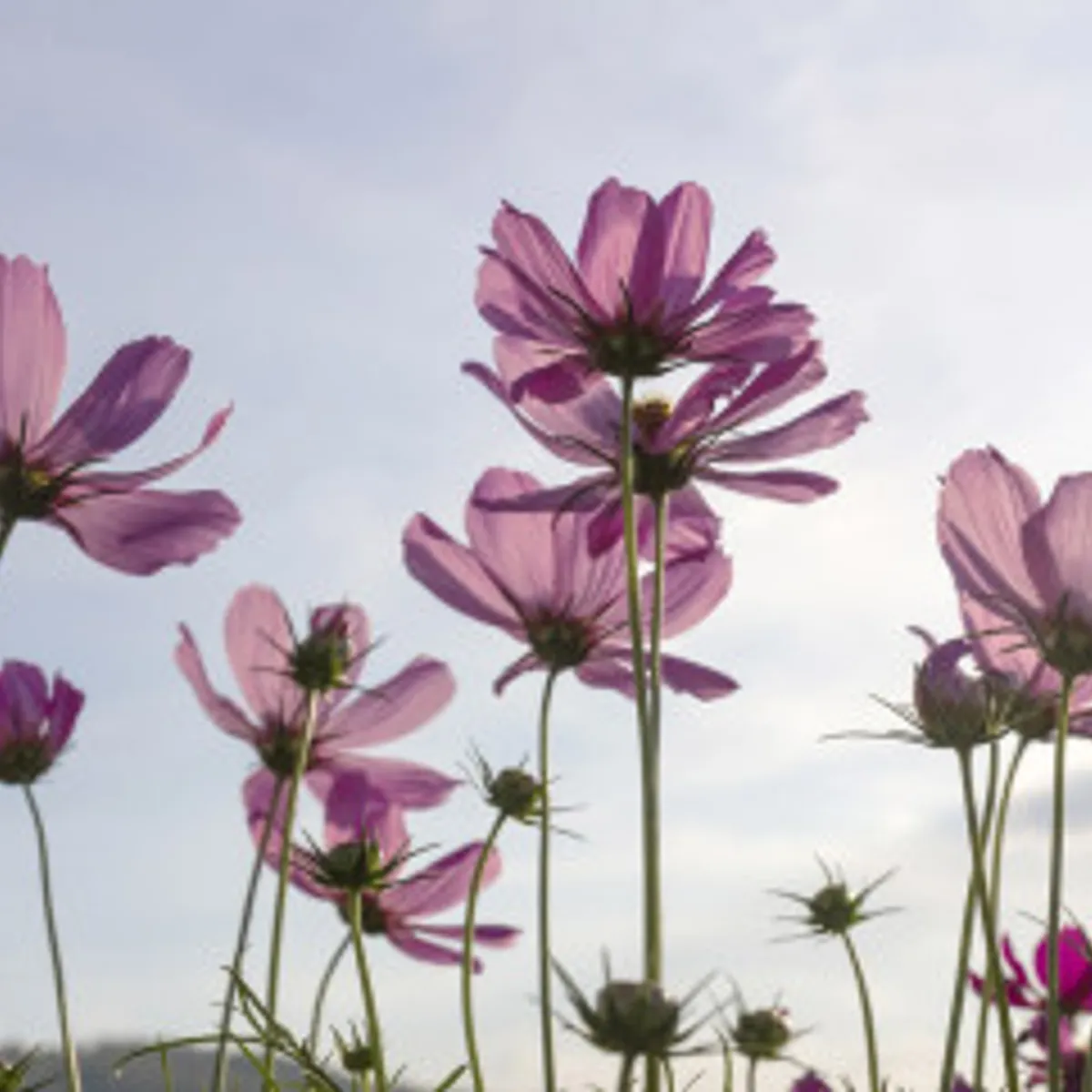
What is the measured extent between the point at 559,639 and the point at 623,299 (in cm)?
25

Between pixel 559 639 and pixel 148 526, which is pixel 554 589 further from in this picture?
pixel 148 526

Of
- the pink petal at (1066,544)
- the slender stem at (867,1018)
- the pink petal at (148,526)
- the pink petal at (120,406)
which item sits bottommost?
the slender stem at (867,1018)

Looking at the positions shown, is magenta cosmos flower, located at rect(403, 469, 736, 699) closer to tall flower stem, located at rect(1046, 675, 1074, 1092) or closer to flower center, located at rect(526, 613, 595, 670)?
flower center, located at rect(526, 613, 595, 670)

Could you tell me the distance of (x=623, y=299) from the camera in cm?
114

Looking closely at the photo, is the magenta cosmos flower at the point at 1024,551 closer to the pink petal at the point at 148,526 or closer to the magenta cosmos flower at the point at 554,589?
the magenta cosmos flower at the point at 554,589

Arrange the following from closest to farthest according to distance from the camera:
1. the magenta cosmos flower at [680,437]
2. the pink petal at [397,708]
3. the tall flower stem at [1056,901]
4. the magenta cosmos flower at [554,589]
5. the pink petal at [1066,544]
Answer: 1. the tall flower stem at [1056,901]
2. the pink petal at [1066,544]
3. the magenta cosmos flower at [680,437]
4. the magenta cosmos flower at [554,589]
5. the pink petal at [397,708]

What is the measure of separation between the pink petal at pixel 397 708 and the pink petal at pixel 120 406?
459mm

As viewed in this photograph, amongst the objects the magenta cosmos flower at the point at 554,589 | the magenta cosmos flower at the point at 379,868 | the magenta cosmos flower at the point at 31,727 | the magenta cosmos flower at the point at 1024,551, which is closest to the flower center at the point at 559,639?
the magenta cosmos flower at the point at 554,589

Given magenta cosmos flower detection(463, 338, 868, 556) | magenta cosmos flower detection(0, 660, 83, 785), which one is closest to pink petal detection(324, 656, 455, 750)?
magenta cosmos flower detection(0, 660, 83, 785)

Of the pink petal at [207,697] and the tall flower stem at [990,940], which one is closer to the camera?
the tall flower stem at [990,940]

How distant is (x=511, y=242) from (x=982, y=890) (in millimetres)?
433

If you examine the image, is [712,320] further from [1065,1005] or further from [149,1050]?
[1065,1005]

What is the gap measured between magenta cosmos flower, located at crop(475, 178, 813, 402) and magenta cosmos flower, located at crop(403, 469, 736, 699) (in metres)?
0.15

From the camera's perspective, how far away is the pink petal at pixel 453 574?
125 centimetres
